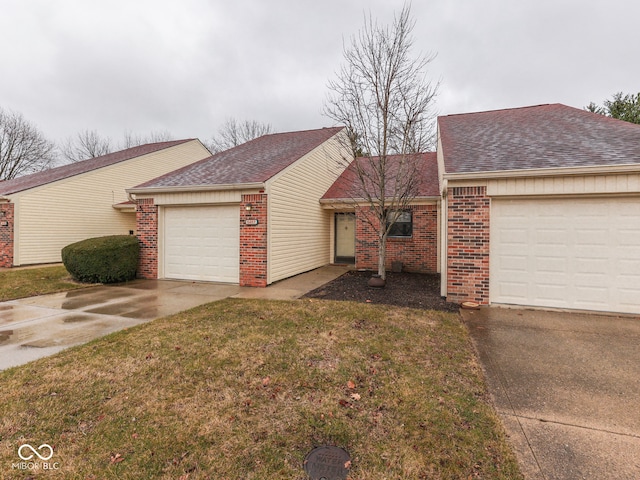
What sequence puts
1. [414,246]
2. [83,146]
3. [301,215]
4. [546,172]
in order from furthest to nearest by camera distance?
1. [83,146]
2. [414,246]
3. [301,215]
4. [546,172]

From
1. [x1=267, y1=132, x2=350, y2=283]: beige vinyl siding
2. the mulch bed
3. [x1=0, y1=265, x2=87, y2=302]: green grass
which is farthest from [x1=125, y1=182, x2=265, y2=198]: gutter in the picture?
the mulch bed

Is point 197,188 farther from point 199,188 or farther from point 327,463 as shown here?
point 327,463

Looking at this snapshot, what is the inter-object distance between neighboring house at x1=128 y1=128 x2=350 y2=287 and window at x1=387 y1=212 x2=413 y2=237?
3.21 m

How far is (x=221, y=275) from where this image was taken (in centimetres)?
884

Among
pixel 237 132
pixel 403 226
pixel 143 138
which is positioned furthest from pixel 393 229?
pixel 143 138

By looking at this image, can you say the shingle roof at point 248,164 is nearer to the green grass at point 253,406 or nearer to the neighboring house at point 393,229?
the neighboring house at point 393,229

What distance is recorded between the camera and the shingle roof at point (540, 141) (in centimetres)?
604

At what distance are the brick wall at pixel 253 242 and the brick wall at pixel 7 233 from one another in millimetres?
10127

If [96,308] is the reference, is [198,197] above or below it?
above

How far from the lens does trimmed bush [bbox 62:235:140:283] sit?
840cm

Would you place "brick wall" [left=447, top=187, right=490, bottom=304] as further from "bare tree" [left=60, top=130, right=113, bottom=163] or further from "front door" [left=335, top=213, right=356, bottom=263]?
"bare tree" [left=60, top=130, right=113, bottom=163]

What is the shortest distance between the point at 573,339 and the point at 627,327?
138 centimetres

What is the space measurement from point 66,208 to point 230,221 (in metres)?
9.73

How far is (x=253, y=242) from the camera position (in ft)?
27.4
